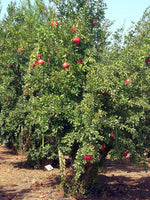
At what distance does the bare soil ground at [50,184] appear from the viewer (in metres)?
6.41

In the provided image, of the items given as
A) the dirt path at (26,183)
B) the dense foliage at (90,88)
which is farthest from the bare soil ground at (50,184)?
the dense foliage at (90,88)

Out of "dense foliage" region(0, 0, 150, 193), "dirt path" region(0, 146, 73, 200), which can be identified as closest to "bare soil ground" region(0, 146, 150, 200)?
"dirt path" region(0, 146, 73, 200)

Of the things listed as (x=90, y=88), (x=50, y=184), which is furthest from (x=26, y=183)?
(x=90, y=88)

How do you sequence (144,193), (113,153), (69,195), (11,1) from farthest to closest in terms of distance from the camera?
(11,1), (144,193), (69,195), (113,153)

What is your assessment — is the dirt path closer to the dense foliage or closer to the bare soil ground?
the bare soil ground

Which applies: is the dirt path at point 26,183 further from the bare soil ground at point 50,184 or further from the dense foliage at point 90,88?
the dense foliage at point 90,88

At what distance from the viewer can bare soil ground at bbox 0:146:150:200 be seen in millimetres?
6405

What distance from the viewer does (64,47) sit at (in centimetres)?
529

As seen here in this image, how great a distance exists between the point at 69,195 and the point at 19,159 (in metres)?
5.01

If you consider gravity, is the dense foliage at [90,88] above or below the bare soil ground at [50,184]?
above

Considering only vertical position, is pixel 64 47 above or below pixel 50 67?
above

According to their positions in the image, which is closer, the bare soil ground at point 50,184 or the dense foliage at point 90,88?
the dense foliage at point 90,88

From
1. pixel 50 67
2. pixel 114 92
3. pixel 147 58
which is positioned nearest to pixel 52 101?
pixel 50 67

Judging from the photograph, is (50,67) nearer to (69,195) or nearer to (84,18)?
(84,18)
